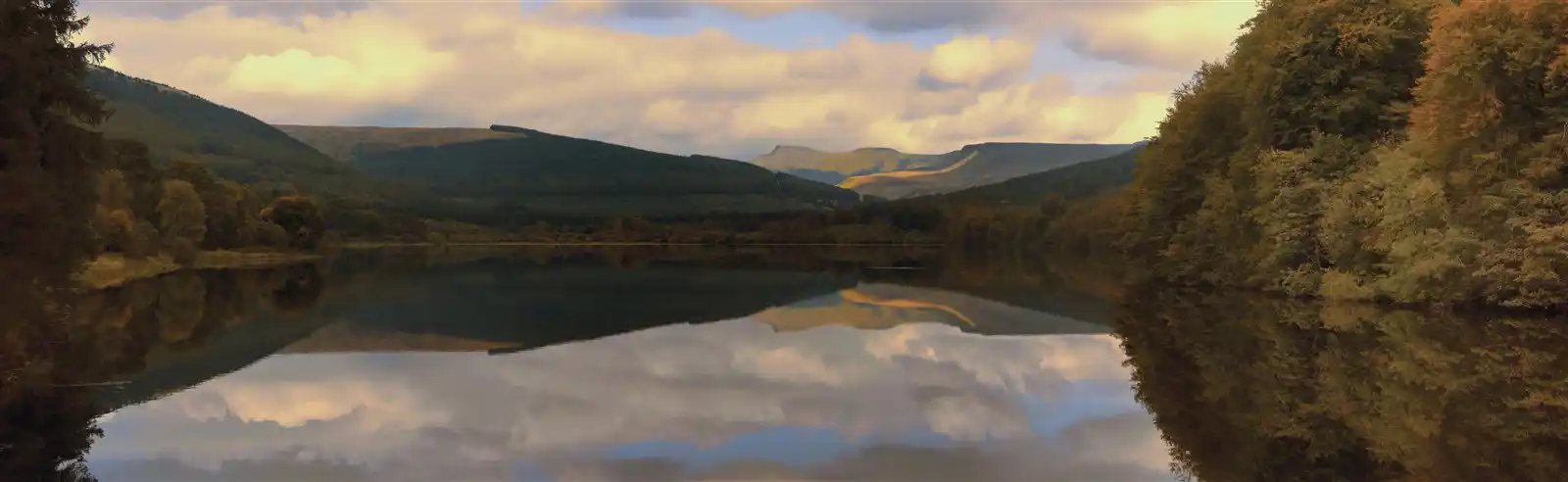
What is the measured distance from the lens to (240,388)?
68.2ft

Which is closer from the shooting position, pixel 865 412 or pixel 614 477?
pixel 614 477

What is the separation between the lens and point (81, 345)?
87.8 ft

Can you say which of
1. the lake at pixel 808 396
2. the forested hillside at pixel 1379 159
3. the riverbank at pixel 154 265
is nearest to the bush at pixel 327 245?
the riverbank at pixel 154 265

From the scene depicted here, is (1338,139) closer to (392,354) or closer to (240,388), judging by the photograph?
(392,354)

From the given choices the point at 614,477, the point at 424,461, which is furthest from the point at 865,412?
the point at 424,461

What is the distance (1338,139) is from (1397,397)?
24.8 metres

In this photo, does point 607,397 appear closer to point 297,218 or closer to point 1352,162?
point 1352,162

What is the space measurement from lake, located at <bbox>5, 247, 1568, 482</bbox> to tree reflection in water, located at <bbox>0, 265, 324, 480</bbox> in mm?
145

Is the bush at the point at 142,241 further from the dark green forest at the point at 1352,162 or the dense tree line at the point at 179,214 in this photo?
the dark green forest at the point at 1352,162

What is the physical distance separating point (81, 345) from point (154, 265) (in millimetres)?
46764

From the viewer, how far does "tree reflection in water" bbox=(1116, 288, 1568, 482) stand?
13703 mm

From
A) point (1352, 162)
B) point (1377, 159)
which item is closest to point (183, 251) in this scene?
point (1352, 162)

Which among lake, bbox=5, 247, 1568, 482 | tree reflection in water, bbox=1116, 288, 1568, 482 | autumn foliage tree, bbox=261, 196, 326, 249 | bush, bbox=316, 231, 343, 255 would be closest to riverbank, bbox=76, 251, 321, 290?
autumn foliage tree, bbox=261, 196, 326, 249

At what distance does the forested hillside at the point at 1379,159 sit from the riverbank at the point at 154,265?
156 ft
